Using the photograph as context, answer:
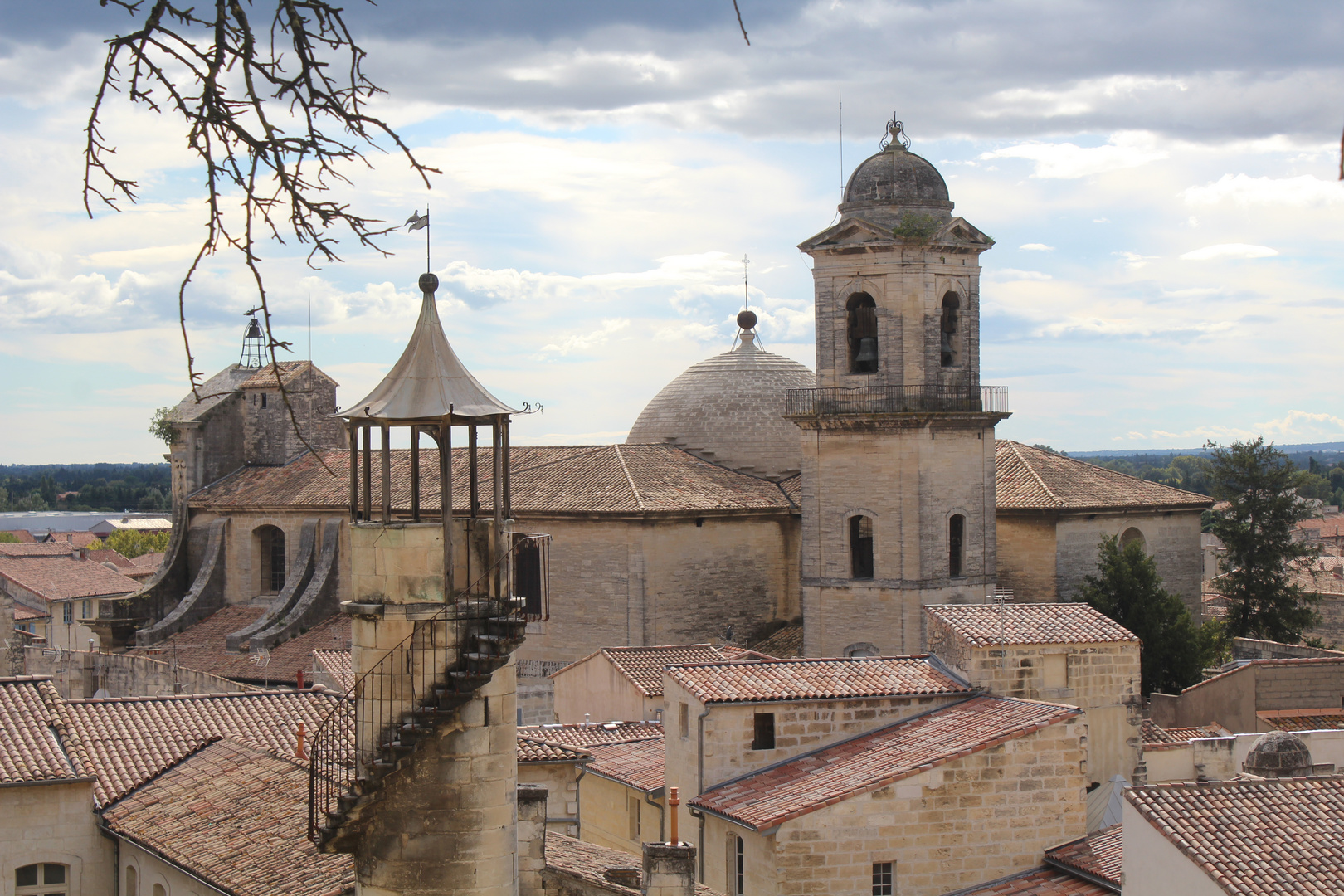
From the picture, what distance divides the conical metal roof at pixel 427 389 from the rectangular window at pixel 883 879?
32.0 ft

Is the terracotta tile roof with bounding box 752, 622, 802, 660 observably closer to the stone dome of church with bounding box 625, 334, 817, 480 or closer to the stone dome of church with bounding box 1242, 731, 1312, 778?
the stone dome of church with bounding box 625, 334, 817, 480

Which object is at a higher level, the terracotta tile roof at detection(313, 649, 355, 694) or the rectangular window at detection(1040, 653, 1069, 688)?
the rectangular window at detection(1040, 653, 1069, 688)

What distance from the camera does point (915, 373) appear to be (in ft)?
117

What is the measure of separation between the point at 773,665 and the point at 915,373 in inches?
537

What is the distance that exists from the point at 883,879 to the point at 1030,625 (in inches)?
235

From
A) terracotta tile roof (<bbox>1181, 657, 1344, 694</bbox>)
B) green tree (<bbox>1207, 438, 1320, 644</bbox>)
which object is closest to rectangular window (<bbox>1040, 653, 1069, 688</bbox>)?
terracotta tile roof (<bbox>1181, 657, 1344, 694</bbox>)

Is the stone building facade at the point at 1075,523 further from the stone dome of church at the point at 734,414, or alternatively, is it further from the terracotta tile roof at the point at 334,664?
the terracotta tile roof at the point at 334,664

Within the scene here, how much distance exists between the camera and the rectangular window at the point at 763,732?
22094 mm

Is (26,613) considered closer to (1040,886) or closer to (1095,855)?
(1040,886)

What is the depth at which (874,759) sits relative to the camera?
20.9 meters

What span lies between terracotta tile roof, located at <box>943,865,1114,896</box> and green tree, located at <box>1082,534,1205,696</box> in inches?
640

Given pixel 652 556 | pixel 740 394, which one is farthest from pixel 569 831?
Result: pixel 740 394

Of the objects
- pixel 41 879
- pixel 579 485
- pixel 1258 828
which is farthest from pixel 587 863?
pixel 579 485

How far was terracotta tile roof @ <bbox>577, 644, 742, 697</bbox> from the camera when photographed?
29953mm
